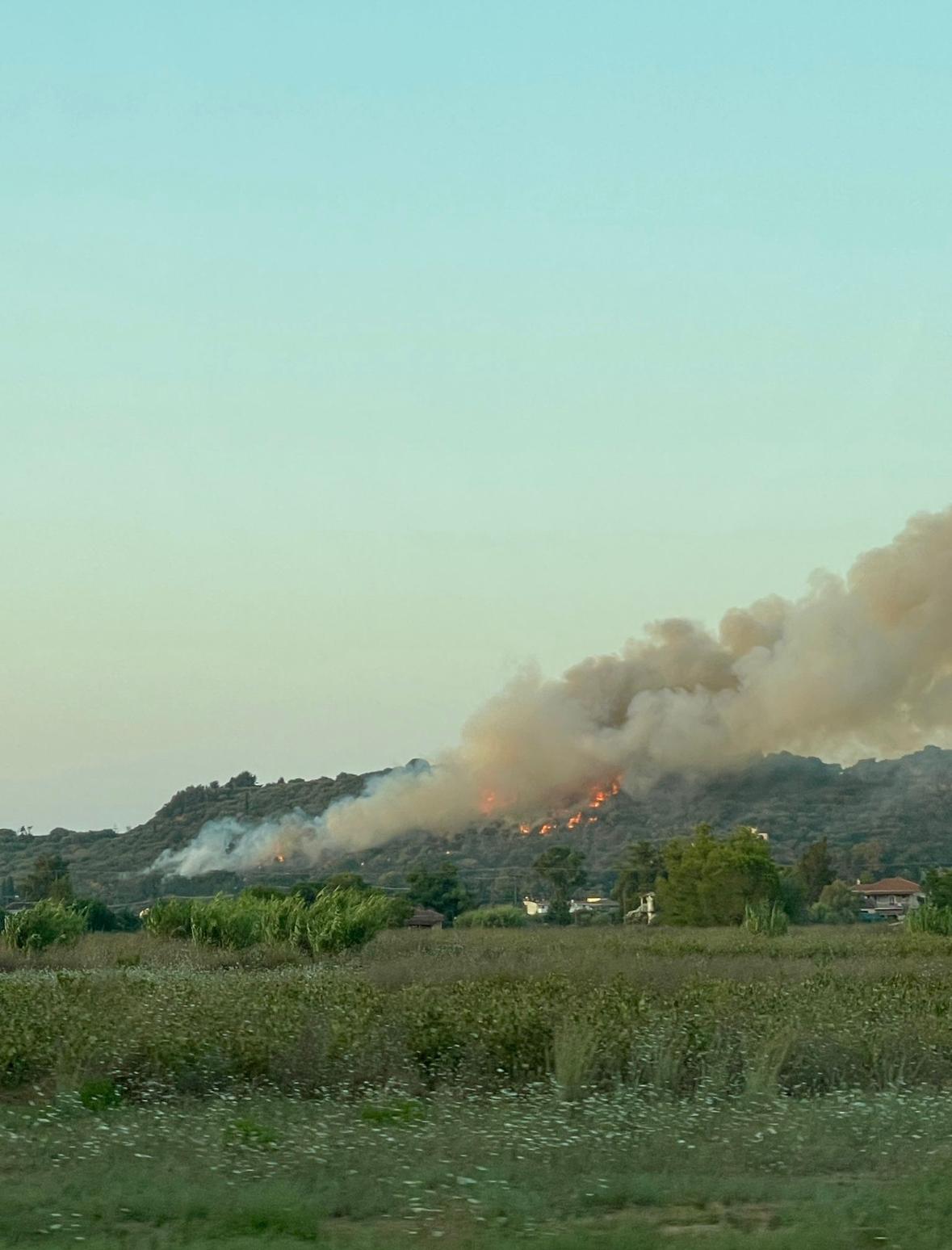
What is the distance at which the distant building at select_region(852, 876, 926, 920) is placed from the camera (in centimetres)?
9950

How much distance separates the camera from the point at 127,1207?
7953mm

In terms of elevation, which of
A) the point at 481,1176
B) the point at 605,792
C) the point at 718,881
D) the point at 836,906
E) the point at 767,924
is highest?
the point at 605,792

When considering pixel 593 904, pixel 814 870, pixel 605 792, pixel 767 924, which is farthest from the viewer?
pixel 605 792

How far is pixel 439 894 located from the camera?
74.2 m

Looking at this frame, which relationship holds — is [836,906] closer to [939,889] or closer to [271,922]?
[939,889]

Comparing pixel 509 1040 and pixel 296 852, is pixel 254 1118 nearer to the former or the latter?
pixel 509 1040

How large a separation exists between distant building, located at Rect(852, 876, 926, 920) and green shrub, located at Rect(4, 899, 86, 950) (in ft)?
227

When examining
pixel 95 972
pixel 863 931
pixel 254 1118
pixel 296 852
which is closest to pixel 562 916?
pixel 863 931

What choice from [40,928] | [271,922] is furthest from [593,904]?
[40,928]

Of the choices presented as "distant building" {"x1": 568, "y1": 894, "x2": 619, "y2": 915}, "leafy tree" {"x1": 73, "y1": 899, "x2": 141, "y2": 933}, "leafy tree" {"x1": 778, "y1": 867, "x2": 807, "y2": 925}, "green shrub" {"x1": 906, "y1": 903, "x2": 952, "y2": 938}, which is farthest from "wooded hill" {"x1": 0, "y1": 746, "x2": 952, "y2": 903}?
"green shrub" {"x1": 906, "y1": 903, "x2": 952, "y2": 938}

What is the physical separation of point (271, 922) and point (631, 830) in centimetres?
12061

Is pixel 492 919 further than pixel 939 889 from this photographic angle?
No

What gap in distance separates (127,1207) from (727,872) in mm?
55918

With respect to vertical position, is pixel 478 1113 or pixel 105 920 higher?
pixel 478 1113
